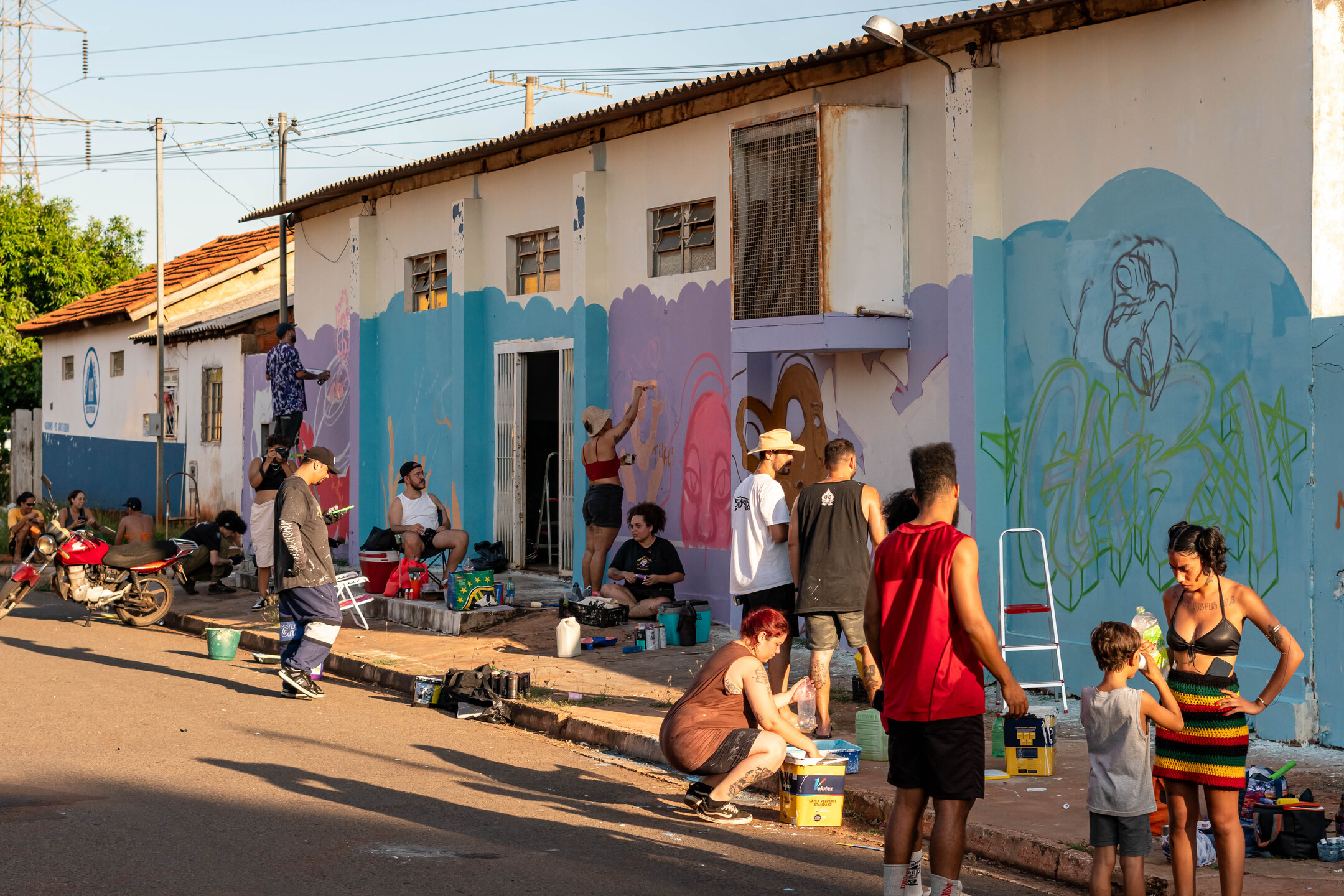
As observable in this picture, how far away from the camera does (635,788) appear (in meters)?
7.72

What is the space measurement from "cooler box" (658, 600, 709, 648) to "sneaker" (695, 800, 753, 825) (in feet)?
16.3

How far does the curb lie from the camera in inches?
235

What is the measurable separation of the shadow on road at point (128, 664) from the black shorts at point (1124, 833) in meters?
6.98

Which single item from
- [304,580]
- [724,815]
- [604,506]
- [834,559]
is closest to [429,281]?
[604,506]

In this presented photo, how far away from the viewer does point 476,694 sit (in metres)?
9.93

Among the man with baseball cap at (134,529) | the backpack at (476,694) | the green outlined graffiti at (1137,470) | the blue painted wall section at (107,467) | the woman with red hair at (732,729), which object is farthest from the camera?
the blue painted wall section at (107,467)

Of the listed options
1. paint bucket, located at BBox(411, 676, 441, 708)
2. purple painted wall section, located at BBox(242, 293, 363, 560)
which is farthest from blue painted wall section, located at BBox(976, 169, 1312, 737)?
purple painted wall section, located at BBox(242, 293, 363, 560)

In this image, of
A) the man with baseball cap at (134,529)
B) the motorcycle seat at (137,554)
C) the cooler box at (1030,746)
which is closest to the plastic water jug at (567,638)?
the cooler box at (1030,746)

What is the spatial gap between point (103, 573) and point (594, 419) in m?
5.42

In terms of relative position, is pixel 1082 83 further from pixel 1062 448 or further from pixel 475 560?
pixel 475 560

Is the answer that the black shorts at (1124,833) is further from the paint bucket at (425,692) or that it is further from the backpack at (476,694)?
the paint bucket at (425,692)

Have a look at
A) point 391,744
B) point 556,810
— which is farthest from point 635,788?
point 391,744

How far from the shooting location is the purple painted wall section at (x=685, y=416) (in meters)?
13.1

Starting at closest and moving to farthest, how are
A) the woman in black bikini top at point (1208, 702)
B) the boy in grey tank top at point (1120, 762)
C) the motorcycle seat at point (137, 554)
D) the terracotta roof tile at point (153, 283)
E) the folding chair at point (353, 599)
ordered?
1. the boy in grey tank top at point (1120, 762)
2. the woman in black bikini top at point (1208, 702)
3. the folding chair at point (353, 599)
4. the motorcycle seat at point (137, 554)
5. the terracotta roof tile at point (153, 283)
